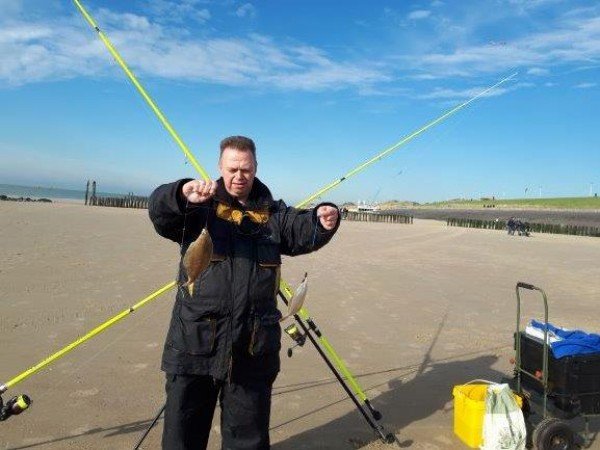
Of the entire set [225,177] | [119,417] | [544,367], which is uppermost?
[225,177]

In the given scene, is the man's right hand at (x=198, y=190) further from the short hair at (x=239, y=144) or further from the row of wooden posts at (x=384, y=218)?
the row of wooden posts at (x=384, y=218)

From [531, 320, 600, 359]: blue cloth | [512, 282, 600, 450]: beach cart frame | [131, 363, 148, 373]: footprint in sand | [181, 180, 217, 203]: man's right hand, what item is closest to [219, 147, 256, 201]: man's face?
[181, 180, 217, 203]: man's right hand

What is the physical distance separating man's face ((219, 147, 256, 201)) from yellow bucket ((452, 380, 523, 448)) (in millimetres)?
2736

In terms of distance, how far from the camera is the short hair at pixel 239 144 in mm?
3021

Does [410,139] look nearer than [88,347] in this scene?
Yes

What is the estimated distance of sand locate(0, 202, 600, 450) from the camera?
4.51 metres

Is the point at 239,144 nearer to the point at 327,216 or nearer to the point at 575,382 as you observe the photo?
the point at 327,216

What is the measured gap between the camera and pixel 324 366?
20.1 ft

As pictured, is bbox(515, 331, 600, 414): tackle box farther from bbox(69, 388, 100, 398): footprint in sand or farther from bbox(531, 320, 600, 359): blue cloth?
bbox(69, 388, 100, 398): footprint in sand

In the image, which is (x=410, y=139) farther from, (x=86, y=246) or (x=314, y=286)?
(x=86, y=246)

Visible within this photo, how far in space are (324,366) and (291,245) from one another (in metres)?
3.27

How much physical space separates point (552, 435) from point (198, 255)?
10.9 ft

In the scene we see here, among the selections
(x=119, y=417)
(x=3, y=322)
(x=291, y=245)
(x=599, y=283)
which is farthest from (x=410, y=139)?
(x=599, y=283)

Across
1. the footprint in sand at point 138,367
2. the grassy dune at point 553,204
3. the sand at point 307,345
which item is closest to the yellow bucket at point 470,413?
the sand at point 307,345
